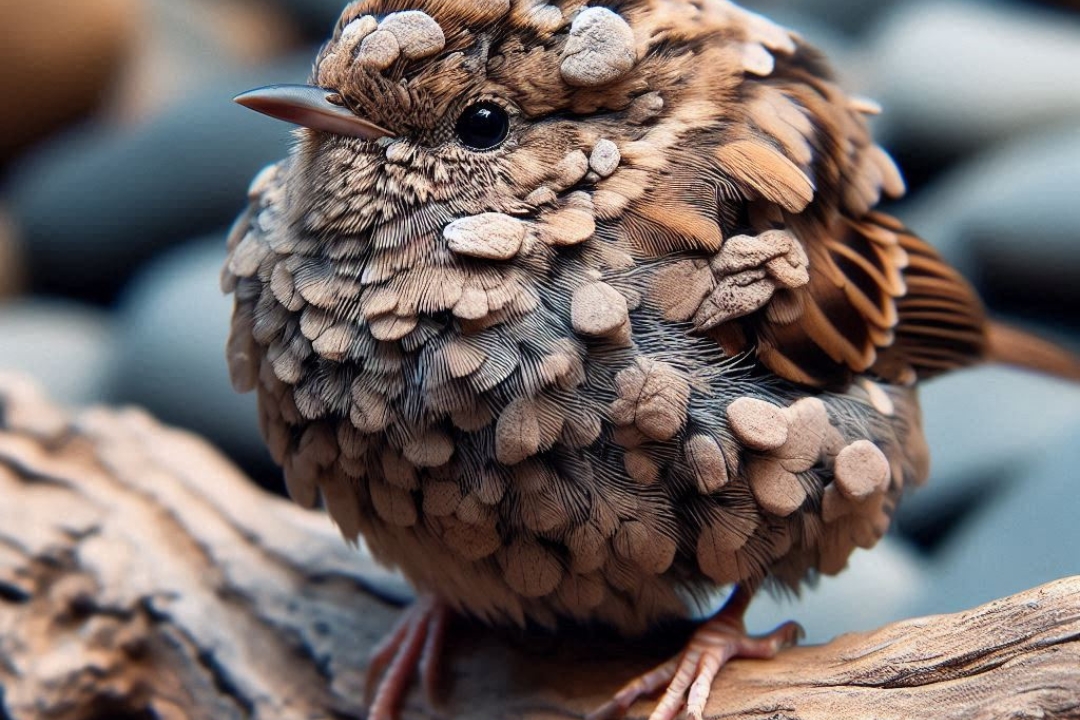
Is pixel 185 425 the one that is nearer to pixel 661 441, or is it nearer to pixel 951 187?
pixel 661 441

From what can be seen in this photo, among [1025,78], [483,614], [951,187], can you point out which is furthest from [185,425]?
[1025,78]

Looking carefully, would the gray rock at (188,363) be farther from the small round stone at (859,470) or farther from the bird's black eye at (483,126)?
the small round stone at (859,470)

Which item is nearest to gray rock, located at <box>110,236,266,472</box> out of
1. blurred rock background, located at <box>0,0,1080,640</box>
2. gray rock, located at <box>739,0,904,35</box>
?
blurred rock background, located at <box>0,0,1080,640</box>

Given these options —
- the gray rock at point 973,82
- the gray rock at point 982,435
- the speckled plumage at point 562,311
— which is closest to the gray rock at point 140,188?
the gray rock at point 973,82

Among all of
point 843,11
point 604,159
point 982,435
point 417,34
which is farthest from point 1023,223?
point 417,34

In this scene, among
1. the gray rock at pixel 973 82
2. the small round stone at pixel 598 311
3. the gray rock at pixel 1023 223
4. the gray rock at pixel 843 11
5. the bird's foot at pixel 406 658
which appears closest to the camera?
the small round stone at pixel 598 311

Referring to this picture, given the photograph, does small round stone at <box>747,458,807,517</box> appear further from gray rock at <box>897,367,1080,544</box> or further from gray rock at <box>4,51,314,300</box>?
gray rock at <box>4,51,314,300</box>
